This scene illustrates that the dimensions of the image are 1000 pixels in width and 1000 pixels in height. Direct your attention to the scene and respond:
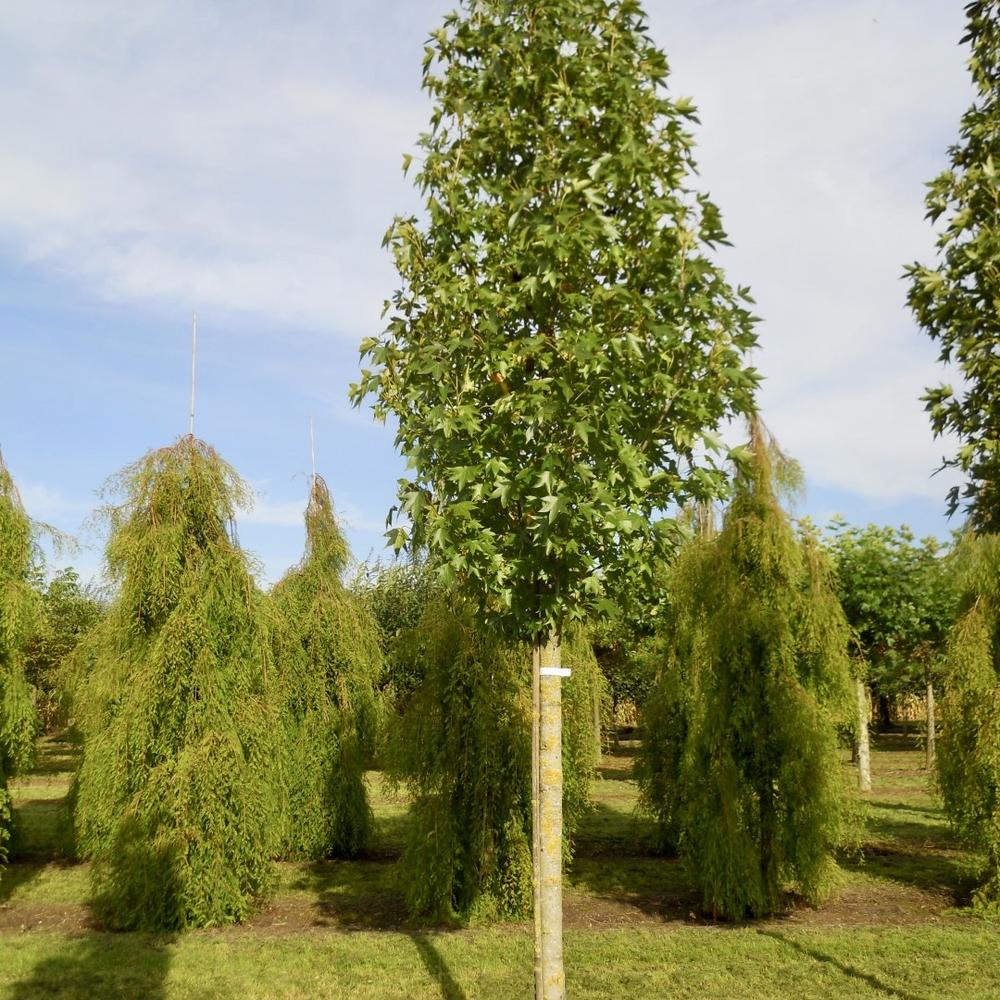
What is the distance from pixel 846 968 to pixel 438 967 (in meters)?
4.14

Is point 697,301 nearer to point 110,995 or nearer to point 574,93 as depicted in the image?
point 574,93

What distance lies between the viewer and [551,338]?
19.0 ft

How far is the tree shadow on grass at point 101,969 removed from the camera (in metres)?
9.05

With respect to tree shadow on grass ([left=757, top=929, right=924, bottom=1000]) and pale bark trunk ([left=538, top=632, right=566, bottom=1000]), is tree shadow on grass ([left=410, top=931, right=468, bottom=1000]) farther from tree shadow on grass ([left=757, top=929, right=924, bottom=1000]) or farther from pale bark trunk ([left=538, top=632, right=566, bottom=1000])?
tree shadow on grass ([left=757, top=929, right=924, bottom=1000])

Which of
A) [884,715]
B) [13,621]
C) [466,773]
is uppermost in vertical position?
[13,621]

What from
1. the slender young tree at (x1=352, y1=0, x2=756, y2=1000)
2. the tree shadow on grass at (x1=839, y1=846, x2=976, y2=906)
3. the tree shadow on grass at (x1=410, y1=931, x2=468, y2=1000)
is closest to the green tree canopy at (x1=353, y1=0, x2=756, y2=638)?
the slender young tree at (x1=352, y1=0, x2=756, y2=1000)

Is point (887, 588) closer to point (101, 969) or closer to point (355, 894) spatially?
point (355, 894)

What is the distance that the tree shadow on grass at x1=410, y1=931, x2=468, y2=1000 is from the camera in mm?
8719

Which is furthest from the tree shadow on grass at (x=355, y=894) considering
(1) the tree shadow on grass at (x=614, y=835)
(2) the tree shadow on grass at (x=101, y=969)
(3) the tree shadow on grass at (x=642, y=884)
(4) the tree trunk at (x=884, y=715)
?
(4) the tree trunk at (x=884, y=715)

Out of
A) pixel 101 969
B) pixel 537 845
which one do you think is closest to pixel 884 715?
pixel 101 969

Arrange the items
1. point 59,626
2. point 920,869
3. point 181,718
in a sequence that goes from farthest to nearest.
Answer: point 59,626 < point 920,869 < point 181,718

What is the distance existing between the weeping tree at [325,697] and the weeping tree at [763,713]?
260 inches

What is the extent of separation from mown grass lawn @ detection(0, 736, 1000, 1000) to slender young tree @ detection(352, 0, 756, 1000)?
13.6 ft

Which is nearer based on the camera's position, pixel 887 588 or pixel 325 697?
pixel 325 697
